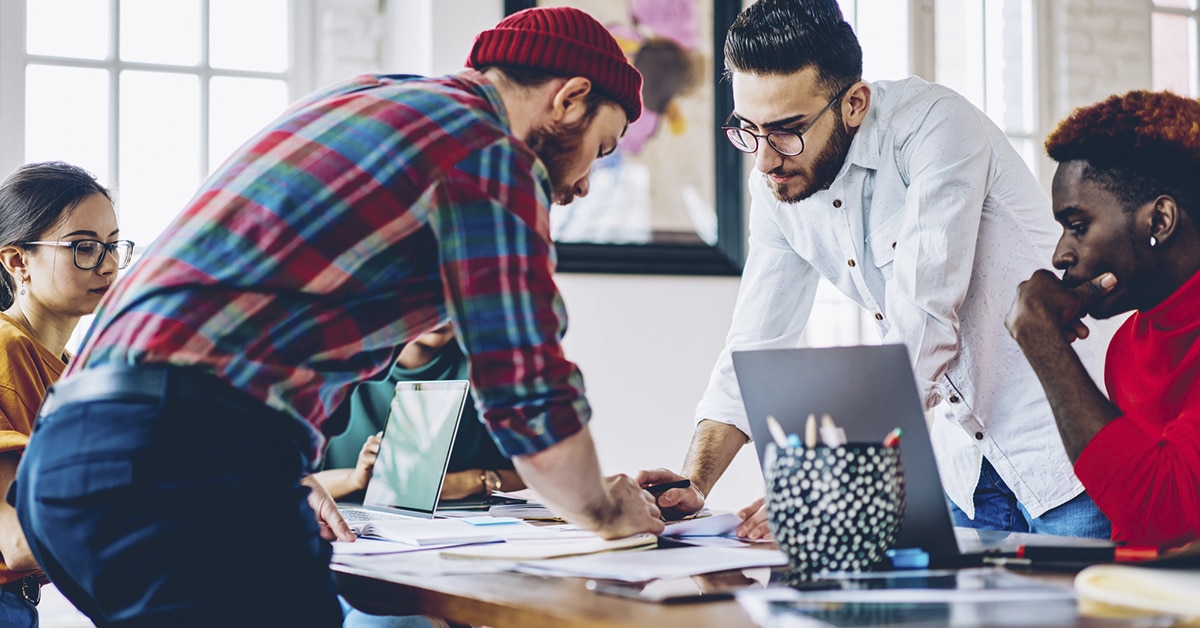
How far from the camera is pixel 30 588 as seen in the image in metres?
1.80

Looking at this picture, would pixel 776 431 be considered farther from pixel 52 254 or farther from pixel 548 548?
pixel 52 254

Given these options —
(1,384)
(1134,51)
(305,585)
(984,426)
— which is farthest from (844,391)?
(1134,51)

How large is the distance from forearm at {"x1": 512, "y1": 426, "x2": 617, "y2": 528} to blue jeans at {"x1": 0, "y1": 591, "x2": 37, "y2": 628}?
1.01 metres

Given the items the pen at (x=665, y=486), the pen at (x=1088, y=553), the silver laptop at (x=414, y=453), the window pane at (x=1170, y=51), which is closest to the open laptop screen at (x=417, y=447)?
the silver laptop at (x=414, y=453)

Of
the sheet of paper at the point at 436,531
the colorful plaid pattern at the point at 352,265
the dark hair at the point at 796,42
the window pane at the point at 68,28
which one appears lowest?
the sheet of paper at the point at 436,531

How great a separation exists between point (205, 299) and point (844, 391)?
635 mm

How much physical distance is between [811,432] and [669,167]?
2.77 metres

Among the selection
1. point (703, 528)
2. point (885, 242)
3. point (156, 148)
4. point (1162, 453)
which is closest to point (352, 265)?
point (703, 528)

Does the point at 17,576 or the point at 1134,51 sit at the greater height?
the point at 1134,51

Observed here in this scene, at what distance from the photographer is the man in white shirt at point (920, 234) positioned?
5.88 feet

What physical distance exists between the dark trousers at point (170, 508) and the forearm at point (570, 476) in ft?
0.82

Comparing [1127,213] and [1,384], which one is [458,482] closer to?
[1,384]

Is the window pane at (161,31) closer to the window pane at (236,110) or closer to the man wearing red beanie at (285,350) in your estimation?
the window pane at (236,110)

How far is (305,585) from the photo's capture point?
1084mm
